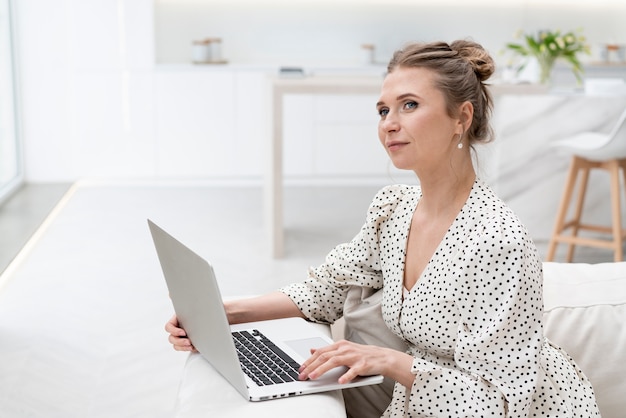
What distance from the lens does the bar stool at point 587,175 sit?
13.7 ft

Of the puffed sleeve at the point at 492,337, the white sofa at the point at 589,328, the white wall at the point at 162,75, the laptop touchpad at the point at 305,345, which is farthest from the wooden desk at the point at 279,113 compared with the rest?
the puffed sleeve at the point at 492,337

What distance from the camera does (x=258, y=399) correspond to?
1446mm

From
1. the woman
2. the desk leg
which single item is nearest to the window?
the desk leg

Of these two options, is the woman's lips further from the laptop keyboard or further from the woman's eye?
the laptop keyboard

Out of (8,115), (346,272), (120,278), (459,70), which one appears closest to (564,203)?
(120,278)

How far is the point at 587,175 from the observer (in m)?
4.46

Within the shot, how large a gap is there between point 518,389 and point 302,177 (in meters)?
5.46

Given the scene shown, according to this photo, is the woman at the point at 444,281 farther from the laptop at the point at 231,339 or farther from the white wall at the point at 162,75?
the white wall at the point at 162,75

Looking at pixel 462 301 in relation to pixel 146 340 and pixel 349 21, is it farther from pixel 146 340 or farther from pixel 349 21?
pixel 349 21

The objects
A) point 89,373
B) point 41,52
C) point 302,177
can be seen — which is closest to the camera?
point 89,373

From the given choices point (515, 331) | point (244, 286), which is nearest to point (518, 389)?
point (515, 331)

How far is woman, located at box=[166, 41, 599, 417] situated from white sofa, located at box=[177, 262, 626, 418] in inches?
4.5

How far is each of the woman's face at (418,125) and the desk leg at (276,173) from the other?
283 cm

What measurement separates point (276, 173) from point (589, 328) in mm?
2801
